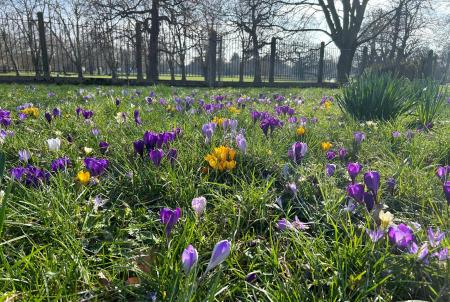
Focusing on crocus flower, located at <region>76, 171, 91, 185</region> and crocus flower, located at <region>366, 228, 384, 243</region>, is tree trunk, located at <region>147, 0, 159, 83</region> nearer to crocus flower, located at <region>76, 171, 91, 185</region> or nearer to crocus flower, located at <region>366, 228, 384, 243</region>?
crocus flower, located at <region>76, 171, 91, 185</region>

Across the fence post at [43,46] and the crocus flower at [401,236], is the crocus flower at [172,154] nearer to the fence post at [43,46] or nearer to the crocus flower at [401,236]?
the crocus flower at [401,236]

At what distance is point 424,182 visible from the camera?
69.1 inches

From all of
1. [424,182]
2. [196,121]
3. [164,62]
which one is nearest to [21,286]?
[424,182]

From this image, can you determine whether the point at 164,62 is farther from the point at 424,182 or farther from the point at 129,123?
the point at 424,182

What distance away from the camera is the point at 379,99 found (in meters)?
3.70

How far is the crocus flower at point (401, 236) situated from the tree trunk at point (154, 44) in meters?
13.6

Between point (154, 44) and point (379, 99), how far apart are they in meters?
12.2

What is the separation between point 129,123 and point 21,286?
1982mm

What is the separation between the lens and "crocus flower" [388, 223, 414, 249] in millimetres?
1034

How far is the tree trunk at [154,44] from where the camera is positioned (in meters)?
14.1

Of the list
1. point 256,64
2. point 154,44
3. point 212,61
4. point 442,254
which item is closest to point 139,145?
point 442,254

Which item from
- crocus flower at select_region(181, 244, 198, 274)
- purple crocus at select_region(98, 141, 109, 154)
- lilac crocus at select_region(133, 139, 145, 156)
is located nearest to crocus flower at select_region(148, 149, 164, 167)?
lilac crocus at select_region(133, 139, 145, 156)

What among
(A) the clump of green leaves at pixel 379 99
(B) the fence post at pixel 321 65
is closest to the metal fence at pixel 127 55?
(B) the fence post at pixel 321 65

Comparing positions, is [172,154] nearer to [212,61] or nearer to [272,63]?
[212,61]
